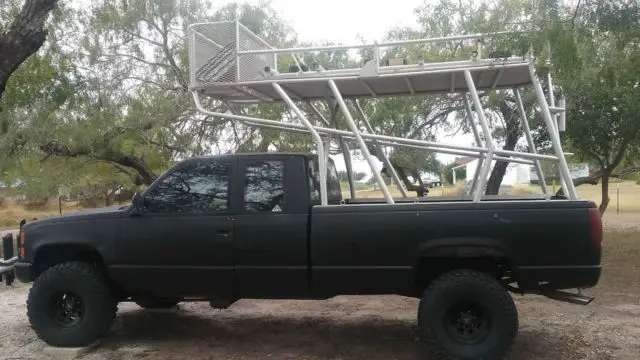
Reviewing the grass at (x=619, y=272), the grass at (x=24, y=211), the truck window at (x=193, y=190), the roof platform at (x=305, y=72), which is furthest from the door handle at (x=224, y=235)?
the grass at (x=24, y=211)

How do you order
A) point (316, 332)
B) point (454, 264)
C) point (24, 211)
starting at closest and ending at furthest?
point (454, 264) < point (316, 332) < point (24, 211)

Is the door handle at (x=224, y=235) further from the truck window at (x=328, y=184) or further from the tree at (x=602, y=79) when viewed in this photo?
the tree at (x=602, y=79)

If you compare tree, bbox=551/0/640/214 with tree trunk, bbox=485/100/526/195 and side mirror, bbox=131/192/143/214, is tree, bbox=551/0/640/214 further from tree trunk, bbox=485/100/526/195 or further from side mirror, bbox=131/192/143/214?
side mirror, bbox=131/192/143/214

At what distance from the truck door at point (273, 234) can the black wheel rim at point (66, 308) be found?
162 cm

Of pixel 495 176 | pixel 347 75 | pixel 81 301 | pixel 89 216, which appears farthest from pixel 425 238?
pixel 495 176

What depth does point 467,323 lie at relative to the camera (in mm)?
4848

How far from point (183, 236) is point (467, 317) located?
103 inches

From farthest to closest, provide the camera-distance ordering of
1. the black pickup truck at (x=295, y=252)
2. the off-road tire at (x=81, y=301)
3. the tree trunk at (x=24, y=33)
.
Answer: the tree trunk at (x=24, y=33)
the off-road tire at (x=81, y=301)
the black pickup truck at (x=295, y=252)

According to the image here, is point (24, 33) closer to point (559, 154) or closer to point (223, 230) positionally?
point (223, 230)

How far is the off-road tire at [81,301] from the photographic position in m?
5.31

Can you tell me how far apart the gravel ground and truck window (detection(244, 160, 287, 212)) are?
137 centimetres

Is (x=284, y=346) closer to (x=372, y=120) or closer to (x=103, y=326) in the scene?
(x=103, y=326)

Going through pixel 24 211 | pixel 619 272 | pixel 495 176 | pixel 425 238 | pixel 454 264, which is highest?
pixel 495 176

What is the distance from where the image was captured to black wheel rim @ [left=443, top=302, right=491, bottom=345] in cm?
478
